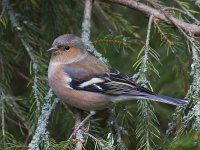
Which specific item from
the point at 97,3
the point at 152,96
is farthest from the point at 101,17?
the point at 152,96

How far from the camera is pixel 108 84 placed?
111 inches

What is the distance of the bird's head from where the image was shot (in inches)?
118

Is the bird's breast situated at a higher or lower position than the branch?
lower

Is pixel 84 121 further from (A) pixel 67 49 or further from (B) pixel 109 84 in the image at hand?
(A) pixel 67 49

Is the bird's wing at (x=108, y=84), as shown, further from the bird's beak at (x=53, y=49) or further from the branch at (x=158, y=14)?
the branch at (x=158, y=14)

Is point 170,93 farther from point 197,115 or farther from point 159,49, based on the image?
point 197,115

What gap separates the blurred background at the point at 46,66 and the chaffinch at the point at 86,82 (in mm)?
83

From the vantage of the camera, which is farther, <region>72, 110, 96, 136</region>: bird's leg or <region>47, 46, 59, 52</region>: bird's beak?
<region>47, 46, 59, 52</region>: bird's beak

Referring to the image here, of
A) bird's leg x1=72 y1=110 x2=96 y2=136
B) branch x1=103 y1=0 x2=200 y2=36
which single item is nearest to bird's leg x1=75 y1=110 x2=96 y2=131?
bird's leg x1=72 y1=110 x2=96 y2=136

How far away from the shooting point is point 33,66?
2756 mm

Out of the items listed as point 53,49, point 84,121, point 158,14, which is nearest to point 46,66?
point 53,49

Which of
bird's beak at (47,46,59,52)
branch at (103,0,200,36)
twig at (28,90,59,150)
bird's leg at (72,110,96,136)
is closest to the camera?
twig at (28,90,59,150)

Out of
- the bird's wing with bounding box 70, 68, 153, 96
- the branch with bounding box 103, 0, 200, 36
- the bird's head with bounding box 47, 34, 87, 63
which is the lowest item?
the bird's wing with bounding box 70, 68, 153, 96

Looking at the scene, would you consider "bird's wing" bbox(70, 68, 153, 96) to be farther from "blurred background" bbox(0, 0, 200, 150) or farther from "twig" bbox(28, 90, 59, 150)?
"twig" bbox(28, 90, 59, 150)
